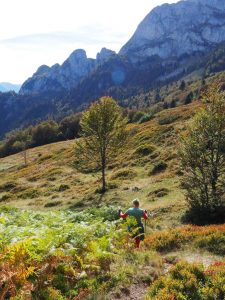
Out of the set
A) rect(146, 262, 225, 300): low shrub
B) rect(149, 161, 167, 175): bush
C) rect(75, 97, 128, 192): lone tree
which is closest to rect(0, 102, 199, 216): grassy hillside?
rect(149, 161, 167, 175): bush

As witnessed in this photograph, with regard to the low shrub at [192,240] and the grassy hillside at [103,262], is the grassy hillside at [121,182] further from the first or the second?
the grassy hillside at [103,262]

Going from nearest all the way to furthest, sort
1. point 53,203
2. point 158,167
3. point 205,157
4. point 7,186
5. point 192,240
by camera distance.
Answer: point 192,240 → point 205,157 → point 53,203 → point 158,167 → point 7,186

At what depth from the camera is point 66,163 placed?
70062 millimetres

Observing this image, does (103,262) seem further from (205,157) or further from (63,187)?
(63,187)

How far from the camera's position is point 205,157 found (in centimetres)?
2494

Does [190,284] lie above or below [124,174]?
above

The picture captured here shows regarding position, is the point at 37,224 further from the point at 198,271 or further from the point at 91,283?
the point at 198,271

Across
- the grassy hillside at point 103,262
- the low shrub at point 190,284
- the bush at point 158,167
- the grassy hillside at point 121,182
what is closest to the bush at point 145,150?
the grassy hillside at point 121,182

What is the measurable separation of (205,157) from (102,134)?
2220 centimetres

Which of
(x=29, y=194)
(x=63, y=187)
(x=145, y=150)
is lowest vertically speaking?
(x=29, y=194)

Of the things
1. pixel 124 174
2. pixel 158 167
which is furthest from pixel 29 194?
pixel 158 167

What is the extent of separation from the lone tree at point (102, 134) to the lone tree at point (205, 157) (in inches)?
802

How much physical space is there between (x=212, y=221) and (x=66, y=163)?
4895 centimetres

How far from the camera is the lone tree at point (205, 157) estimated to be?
24406mm
